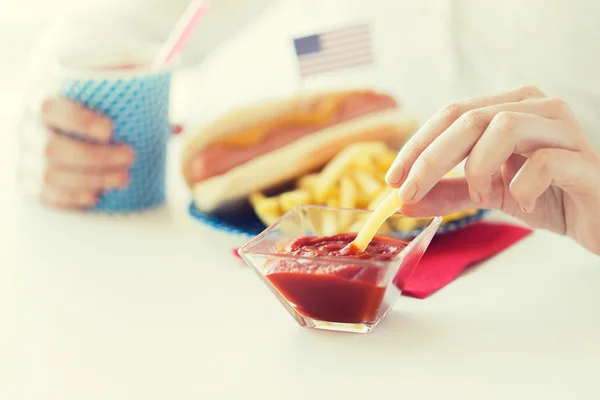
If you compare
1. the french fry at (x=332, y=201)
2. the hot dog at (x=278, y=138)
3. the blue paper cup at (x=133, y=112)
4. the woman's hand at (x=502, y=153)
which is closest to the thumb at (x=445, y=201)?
the woman's hand at (x=502, y=153)

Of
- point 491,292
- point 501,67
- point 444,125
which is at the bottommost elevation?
point 491,292

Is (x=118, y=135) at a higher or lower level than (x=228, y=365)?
higher

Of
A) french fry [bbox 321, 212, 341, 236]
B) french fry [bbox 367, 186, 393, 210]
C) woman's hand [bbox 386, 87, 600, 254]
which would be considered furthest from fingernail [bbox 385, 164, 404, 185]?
french fry [bbox 367, 186, 393, 210]

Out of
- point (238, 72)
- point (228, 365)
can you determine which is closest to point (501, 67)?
point (228, 365)

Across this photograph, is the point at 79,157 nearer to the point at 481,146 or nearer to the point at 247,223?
the point at 247,223

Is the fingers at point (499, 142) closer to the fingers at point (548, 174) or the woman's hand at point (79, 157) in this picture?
the fingers at point (548, 174)

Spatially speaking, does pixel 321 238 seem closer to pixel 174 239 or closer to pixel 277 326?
pixel 277 326

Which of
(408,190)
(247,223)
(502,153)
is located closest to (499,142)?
(502,153)

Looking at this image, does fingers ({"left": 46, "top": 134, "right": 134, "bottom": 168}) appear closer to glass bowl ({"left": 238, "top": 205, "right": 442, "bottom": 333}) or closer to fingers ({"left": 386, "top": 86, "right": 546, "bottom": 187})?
glass bowl ({"left": 238, "top": 205, "right": 442, "bottom": 333})
